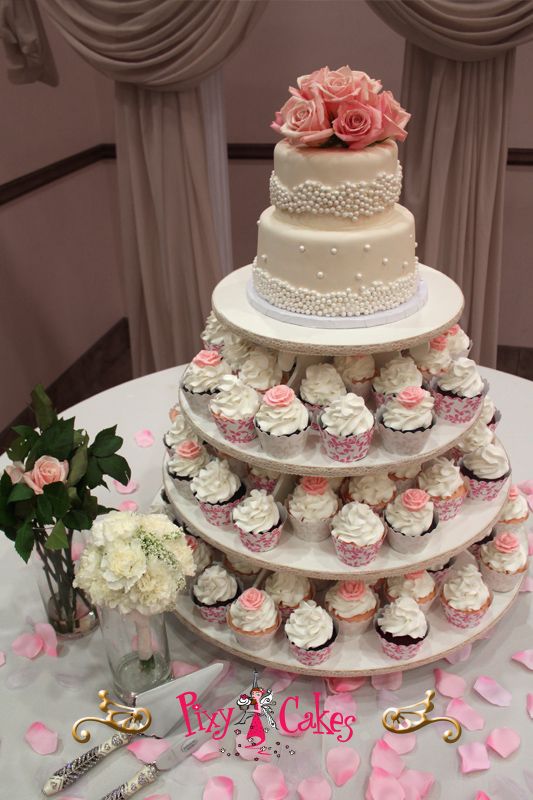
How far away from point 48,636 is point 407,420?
1.05m

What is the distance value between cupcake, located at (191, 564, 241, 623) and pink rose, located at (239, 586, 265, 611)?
10cm

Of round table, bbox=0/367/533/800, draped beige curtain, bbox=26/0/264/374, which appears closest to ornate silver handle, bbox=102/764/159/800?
round table, bbox=0/367/533/800

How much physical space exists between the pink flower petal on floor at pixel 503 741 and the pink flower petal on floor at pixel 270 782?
44cm

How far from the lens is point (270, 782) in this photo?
1.43 meters

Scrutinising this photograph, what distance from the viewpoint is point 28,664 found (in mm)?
1717

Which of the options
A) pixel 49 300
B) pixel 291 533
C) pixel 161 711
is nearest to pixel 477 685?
pixel 291 533

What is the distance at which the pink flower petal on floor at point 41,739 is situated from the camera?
4.93ft

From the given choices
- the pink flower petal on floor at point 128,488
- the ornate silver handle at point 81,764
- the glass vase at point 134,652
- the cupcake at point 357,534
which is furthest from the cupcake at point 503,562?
the pink flower petal on floor at point 128,488

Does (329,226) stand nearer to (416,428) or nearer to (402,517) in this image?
(416,428)

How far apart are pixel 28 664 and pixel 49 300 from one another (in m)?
2.74

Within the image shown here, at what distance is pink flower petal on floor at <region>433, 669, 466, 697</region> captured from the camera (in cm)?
160

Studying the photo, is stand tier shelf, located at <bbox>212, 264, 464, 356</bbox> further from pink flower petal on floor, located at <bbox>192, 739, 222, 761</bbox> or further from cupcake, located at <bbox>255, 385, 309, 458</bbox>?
pink flower petal on floor, located at <bbox>192, 739, 222, 761</bbox>

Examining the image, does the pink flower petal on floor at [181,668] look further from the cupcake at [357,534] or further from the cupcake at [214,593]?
the cupcake at [357,534]

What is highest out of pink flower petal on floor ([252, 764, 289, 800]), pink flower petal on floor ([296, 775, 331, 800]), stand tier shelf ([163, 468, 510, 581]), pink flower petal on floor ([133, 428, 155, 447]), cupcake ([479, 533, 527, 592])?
stand tier shelf ([163, 468, 510, 581])
